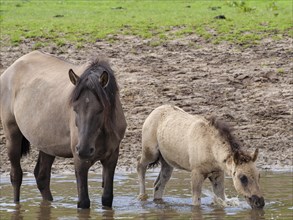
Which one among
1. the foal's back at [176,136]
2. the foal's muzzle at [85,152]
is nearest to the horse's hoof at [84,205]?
the foal's muzzle at [85,152]

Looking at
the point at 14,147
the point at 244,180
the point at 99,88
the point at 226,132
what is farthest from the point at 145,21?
the point at 244,180

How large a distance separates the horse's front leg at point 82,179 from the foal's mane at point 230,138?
5.38 feet

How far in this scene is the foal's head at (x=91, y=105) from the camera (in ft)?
31.8

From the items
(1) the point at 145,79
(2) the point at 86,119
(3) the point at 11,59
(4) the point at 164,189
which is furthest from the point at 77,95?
(3) the point at 11,59

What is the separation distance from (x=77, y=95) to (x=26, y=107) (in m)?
1.60

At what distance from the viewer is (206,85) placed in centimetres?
1666

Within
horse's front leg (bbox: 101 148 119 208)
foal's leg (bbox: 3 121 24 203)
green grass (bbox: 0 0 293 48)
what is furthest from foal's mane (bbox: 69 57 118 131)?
green grass (bbox: 0 0 293 48)

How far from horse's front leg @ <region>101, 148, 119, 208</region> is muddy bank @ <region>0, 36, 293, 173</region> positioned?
309 centimetres

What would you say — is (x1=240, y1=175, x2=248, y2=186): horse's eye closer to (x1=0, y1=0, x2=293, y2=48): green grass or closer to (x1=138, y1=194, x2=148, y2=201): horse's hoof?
(x1=138, y1=194, x2=148, y2=201): horse's hoof

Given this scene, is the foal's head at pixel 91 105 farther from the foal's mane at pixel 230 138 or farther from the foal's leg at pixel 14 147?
the foal's leg at pixel 14 147

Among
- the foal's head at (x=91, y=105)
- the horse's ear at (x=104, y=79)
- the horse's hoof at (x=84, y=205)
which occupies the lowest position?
the horse's hoof at (x=84, y=205)

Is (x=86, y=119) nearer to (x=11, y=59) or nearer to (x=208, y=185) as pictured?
(x=208, y=185)

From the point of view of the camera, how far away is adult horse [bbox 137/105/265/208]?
32.6 feet

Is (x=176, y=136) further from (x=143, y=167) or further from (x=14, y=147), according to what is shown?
(x=14, y=147)
